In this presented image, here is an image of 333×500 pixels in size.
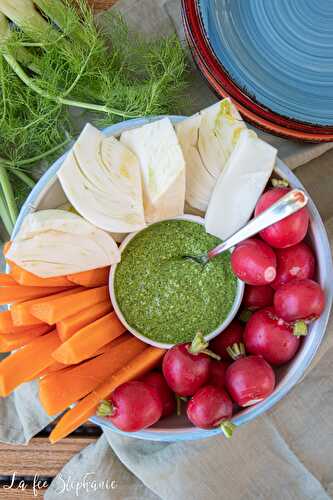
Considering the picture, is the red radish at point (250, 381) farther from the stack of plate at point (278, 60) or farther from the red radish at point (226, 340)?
the stack of plate at point (278, 60)

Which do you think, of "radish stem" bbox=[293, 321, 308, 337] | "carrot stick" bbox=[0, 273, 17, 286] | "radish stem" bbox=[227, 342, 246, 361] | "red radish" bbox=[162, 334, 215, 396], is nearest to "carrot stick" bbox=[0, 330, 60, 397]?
"carrot stick" bbox=[0, 273, 17, 286]

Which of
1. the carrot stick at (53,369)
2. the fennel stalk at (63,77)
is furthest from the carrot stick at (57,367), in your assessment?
the fennel stalk at (63,77)

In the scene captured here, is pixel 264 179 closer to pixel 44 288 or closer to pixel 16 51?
pixel 44 288

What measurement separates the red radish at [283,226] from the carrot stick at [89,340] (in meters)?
0.34

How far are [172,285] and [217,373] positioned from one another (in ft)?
0.62

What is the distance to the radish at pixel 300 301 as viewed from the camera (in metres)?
0.98

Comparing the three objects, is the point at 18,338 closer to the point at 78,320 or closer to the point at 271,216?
the point at 78,320

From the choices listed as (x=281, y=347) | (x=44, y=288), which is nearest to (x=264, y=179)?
(x=281, y=347)

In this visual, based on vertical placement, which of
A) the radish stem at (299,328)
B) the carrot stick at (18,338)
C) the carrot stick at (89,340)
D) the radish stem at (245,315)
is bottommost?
the carrot stick at (18,338)

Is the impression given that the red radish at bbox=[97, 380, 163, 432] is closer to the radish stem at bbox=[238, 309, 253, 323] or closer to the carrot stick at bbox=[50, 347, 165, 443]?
the carrot stick at bbox=[50, 347, 165, 443]

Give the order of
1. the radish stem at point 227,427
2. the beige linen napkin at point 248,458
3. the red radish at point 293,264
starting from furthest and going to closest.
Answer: the beige linen napkin at point 248,458, the red radish at point 293,264, the radish stem at point 227,427

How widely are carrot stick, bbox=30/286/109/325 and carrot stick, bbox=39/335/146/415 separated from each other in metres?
0.10

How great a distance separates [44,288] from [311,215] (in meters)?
0.52

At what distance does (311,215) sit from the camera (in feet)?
3.41
